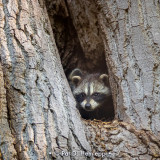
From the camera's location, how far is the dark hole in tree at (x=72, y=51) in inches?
197

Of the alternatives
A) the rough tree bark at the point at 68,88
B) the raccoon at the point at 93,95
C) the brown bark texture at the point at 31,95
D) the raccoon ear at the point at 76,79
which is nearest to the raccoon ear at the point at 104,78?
the raccoon at the point at 93,95

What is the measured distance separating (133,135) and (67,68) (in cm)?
279

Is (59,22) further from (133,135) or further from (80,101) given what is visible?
(133,135)

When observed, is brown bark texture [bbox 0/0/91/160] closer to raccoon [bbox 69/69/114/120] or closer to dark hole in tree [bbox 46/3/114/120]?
dark hole in tree [bbox 46/3/114/120]

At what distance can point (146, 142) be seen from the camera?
129 inches

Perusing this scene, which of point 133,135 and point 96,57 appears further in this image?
point 96,57

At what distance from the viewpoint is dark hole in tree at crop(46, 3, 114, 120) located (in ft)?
16.4

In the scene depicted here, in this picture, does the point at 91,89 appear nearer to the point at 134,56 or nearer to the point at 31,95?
the point at 134,56

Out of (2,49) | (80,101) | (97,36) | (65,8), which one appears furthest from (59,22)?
(2,49)

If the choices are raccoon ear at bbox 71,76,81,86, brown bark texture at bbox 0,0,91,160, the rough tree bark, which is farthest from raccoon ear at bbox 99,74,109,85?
brown bark texture at bbox 0,0,91,160

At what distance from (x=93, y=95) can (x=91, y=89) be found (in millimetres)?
130

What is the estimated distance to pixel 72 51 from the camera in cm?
549

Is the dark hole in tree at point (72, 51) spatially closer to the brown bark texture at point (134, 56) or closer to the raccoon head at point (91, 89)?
the raccoon head at point (91, 89)

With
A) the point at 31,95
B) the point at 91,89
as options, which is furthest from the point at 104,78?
the point at 31,95
